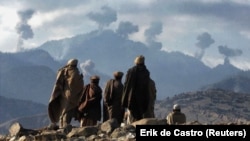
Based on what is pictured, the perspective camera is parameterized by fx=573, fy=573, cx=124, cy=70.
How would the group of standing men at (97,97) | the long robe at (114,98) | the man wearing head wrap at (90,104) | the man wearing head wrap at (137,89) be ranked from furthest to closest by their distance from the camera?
the man wearing head wrap at (90,104) → the long robe at (114,98) → the group of standing men at (97,97) → the man wearing head wrap at (137,89)

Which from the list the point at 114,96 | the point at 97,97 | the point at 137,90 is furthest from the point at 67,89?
the point at 137,90

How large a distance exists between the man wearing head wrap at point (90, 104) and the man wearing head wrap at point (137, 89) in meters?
2.94

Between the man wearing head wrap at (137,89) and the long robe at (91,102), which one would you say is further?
the long robe at (91,102)

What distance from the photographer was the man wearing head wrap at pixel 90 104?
21516 mm

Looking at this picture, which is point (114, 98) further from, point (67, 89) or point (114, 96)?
point (67, 89)

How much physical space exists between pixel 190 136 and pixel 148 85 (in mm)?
9221

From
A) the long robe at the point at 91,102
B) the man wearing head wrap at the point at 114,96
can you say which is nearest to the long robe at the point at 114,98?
the man wearing head wrap at the point at 114,96

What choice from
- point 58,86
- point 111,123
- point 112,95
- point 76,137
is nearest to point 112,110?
point 112,95

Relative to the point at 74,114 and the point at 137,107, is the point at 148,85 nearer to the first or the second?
the point at 137,107

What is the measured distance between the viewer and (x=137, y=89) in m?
18.5

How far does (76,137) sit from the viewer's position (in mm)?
13336

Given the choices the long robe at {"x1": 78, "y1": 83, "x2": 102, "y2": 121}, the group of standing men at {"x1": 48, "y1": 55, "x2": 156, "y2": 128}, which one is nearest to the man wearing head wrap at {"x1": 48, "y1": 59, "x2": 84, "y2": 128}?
the group of standing men at {"x1": 48, "y1": 55, "x2": 156, "y2": 128}

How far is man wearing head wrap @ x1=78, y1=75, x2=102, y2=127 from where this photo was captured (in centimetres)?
2152

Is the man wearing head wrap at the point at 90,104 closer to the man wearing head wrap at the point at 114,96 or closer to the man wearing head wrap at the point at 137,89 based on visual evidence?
the man wearing head wrap at the point at 114,96
